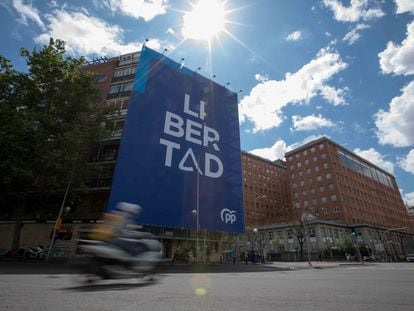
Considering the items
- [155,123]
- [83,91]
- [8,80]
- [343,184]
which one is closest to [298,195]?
[343,184]

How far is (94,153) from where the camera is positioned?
29531mm

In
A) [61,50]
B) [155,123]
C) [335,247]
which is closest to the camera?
[61,50]

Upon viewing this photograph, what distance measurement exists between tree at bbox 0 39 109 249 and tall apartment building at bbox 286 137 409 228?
5356 cm

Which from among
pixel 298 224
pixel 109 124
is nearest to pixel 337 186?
pixel 298 224

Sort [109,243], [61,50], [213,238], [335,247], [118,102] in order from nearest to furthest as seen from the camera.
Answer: [109,243] < [61,50] < [213,238] < [118,102] < [335,247]

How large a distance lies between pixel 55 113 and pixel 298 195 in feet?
224

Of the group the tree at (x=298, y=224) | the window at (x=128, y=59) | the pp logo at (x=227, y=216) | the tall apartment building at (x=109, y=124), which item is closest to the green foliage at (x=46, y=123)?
the tall apartment building at (x=109, y=124)

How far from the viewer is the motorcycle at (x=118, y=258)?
5.65 metres

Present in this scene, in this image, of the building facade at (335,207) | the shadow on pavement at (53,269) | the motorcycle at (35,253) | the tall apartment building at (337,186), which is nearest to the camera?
the shadow on pavement at (53,269)

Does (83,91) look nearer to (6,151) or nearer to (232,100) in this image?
(6,151)

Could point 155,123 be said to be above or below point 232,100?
below

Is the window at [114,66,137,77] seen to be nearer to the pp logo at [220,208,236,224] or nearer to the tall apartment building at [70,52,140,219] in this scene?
the tall apartment building at [70,52,140,219]

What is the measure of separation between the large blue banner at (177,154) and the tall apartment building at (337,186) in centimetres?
3747

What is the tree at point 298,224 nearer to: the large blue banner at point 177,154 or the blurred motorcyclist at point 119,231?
the large blue banner at point 177,154
